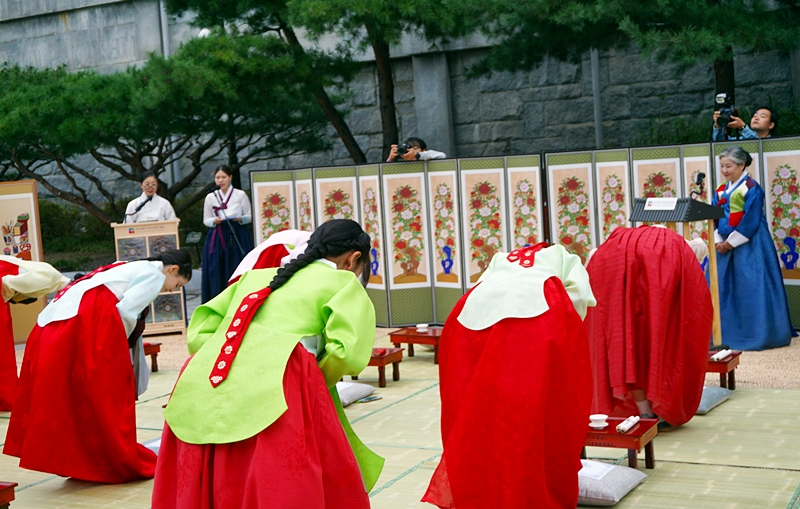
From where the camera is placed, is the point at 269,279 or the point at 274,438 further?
the point at 269,279

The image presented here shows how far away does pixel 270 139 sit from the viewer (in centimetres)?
1016

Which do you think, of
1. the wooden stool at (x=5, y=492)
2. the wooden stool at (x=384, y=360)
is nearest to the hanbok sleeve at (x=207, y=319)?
Answer: the wooden stool at (x=5, y=492)

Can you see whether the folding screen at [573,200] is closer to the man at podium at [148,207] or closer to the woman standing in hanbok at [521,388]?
the man at podium at [148,207]

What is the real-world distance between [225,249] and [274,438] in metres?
5.93

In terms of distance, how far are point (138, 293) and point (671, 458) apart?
7.68 feet

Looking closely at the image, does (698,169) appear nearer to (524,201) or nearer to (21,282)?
(524,201)

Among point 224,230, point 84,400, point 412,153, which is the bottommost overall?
point 84,400

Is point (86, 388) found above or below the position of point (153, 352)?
above

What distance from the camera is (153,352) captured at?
21.8ft

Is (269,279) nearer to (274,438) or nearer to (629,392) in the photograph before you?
(274,438)

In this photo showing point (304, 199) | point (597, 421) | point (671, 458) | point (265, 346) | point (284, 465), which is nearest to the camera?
point (284, 465)

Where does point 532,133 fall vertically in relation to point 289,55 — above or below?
below

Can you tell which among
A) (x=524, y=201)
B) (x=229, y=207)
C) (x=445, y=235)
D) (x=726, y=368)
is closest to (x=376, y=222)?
(x=445, y=235)

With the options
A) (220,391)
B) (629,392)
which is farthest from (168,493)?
(629,392)
